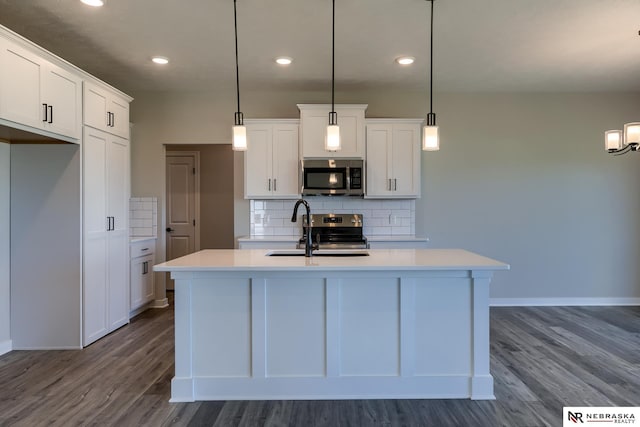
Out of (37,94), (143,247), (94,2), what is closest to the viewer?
(94,2)

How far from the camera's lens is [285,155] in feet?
14.7

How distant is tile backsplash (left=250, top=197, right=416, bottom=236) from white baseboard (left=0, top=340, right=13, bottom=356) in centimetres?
246

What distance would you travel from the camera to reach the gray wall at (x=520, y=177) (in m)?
4.80

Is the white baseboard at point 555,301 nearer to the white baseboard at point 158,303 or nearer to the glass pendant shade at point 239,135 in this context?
the glass pendant shade at point 239,135

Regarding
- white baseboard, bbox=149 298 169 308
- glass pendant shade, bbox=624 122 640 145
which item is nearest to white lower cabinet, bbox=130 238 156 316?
white baseboard, bbox=149 298 169 308

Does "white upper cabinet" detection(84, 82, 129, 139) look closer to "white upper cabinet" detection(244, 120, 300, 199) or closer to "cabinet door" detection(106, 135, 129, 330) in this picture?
"cabinet door" detection(106, 135, 129, 330)

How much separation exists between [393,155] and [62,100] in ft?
10.4

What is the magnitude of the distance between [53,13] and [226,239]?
3.70 meters

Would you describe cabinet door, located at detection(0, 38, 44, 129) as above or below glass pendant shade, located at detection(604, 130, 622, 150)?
above

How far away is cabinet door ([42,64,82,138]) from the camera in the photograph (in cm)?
296

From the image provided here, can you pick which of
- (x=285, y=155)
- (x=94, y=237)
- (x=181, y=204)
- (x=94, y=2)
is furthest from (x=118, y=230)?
(x=181, y=204)

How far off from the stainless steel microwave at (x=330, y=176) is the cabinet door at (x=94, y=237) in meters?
1.98

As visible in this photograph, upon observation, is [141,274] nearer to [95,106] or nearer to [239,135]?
[95,106]

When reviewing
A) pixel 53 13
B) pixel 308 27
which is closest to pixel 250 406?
pixel 308 27
